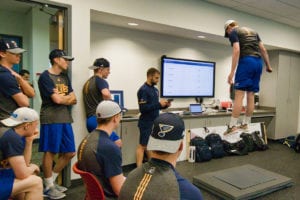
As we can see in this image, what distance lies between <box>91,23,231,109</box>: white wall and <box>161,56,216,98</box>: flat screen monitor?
0.14m

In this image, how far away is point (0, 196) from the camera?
1854 mm

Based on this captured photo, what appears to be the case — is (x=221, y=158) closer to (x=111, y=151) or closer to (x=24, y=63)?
(x=111, y=151)

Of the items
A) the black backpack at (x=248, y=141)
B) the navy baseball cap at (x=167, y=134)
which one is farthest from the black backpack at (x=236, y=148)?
the navy baseball cap at (x=167, y=134)

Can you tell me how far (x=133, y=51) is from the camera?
464 centimetres

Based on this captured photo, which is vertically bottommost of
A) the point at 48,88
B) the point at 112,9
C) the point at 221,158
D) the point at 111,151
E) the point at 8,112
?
the point at 221,158

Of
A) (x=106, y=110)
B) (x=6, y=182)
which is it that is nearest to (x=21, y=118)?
(x=6, y=182)

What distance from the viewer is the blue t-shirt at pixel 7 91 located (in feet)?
7.75

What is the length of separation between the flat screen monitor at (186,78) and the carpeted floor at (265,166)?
143cm

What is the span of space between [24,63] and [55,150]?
9.75 ft

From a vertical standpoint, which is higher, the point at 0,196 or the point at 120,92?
the point at 120,92

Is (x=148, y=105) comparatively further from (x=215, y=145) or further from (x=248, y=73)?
(x=215, y=145)

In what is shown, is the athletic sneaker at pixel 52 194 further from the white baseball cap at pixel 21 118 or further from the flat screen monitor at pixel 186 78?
the flat screen monitor at pixel 186 78

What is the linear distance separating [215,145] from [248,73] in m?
2.49

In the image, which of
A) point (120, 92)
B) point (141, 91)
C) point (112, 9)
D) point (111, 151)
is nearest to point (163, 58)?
point (120, 92)
